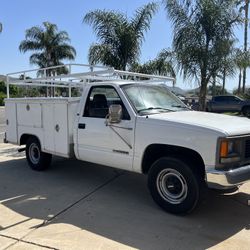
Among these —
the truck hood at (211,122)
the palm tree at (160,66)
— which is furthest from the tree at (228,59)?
the truck hood at (211,122)

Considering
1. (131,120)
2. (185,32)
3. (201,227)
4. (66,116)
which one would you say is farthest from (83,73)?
(185,32)

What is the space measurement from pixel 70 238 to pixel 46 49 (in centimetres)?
3654

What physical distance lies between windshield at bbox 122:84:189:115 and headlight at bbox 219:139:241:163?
1379 millimetres

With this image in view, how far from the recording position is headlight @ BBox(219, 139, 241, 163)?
4.66 meters

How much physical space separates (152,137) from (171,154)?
0.37 metres

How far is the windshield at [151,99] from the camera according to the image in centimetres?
577

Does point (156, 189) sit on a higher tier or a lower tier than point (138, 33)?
lower

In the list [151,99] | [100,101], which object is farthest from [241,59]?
[100,101]

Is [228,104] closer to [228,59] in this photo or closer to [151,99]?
[228,59]

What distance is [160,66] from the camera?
1238cm

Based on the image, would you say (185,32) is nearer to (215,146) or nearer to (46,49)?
(215,146)

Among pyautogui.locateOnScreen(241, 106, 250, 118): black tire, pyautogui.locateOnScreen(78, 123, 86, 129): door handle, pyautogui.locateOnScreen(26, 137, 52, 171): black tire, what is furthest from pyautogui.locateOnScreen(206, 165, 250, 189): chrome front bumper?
pyautogui.locateOnScreen(241, 106, 250, 118): black tire

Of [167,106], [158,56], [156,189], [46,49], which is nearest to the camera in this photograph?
[156,189]

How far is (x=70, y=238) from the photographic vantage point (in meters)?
4.42
